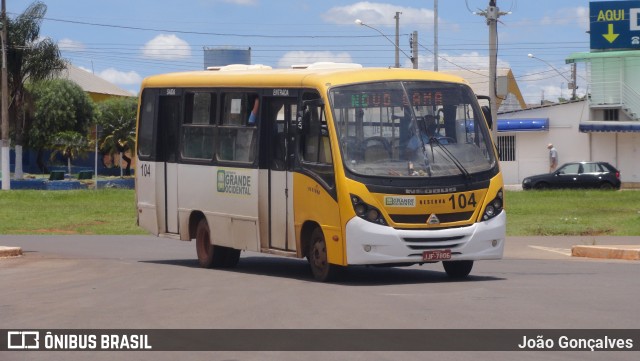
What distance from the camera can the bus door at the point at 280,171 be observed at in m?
17.0

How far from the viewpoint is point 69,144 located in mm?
78250

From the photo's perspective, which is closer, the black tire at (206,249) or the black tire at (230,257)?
the black tire at (206,249)

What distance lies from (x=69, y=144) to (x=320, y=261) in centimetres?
6445

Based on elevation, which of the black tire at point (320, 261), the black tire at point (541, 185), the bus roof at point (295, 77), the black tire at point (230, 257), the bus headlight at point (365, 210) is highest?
the bus roof at point (295, 77)

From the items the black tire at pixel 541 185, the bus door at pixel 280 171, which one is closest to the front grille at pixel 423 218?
the bus door at pixel 280 171

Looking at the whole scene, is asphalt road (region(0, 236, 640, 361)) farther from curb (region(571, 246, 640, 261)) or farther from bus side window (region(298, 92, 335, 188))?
bus side window (region(298, 92, 335, 188))

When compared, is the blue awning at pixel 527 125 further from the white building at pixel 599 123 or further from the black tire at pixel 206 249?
the black tire at pixel 206 249

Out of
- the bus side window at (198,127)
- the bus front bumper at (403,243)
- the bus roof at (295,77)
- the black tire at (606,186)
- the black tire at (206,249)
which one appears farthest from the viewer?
the black tire at (606,186)

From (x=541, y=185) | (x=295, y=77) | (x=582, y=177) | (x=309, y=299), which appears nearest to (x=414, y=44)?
(x=541, y=185)

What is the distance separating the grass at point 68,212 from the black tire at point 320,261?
54.8ft

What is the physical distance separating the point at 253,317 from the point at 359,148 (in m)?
4.19

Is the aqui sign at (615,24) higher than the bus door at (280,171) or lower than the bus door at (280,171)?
higher

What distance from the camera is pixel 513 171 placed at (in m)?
56.3

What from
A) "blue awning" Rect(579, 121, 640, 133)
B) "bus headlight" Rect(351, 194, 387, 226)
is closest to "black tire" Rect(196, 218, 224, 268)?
"bus headlight" Rect(351, 194, 387, 226)
